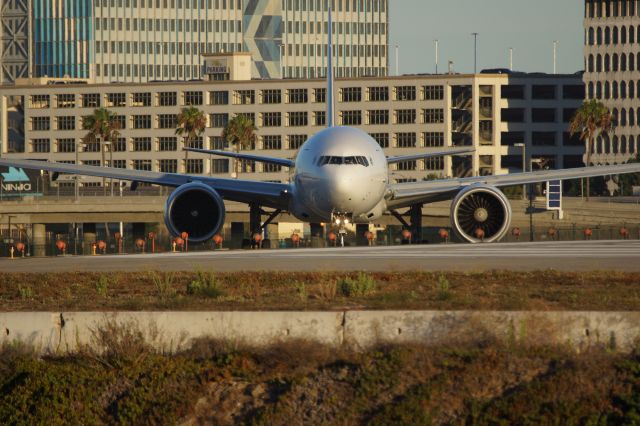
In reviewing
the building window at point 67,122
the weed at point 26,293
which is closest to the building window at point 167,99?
the building window at point 67,122

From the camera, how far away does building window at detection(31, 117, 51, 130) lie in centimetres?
15475

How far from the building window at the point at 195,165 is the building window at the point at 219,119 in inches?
198

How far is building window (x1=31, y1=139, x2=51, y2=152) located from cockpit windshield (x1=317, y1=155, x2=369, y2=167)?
379ft

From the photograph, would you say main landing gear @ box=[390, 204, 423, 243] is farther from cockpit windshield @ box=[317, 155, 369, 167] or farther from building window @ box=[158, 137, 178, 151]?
building window @ box=[158, 137, 178, 151]

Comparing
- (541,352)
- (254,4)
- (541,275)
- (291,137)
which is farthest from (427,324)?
(254,4)

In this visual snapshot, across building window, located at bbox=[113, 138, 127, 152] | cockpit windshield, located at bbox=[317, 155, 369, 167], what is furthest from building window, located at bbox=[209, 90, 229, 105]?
Answer: cockpit windshield, located at bbox=[317, 155, 369, 167]

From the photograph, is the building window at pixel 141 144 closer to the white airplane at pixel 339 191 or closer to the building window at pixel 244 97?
the building window at pixel 244 97

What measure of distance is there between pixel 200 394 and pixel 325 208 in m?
27.3

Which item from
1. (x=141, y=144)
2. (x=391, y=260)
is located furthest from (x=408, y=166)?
(x=391, y=260)

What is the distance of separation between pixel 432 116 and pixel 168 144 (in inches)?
1193

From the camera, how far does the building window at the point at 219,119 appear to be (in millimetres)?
150375

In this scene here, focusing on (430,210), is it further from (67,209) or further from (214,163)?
(214,163)

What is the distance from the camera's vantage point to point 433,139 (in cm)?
14600

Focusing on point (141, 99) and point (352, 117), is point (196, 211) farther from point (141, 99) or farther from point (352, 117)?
point (141, 99)
